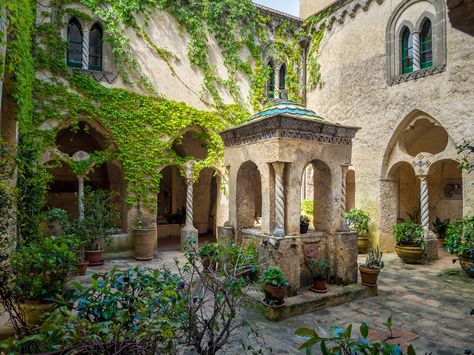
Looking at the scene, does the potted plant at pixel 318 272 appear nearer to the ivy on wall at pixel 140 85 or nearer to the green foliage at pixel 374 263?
the green foliage at pixel 374 263

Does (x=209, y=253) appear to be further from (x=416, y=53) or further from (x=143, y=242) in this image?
(x=416, y=53)

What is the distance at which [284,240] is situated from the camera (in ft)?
20.1

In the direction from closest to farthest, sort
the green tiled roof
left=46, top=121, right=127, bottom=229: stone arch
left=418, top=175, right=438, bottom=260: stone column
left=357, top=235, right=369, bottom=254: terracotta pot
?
1. the green tiled roof
2. left=418, top=175, right=438, bottom=260: stone column
3. left=357, top=235, right=369, bottom=254: terracotta pot
4. left=46, top=121, right=127, bottom=229: stone arch

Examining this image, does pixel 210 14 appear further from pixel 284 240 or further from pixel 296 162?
pixel 284 240

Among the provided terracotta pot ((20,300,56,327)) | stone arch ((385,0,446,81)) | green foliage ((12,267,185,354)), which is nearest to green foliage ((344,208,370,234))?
stone arch ((385,0,446,81))

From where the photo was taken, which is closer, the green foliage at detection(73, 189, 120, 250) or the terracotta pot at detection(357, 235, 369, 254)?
the green foliage at detection(73, 189, 120, 250)

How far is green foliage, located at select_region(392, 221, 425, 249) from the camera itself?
32.3 feet

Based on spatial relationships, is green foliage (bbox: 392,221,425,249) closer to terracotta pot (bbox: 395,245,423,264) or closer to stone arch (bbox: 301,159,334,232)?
terracotta pot (bbox: 395,245,423,264)

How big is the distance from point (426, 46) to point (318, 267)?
8409 millimetres

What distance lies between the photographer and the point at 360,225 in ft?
36.8

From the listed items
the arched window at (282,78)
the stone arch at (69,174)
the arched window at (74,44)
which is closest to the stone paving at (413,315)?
the stone arch at (69,174)

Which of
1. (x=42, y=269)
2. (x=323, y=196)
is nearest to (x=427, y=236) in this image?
(x=323, y=196)

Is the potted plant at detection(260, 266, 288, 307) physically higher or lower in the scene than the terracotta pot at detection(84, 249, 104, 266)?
higher

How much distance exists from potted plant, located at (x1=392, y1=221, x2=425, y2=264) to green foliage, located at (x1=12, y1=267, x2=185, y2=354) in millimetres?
8587
